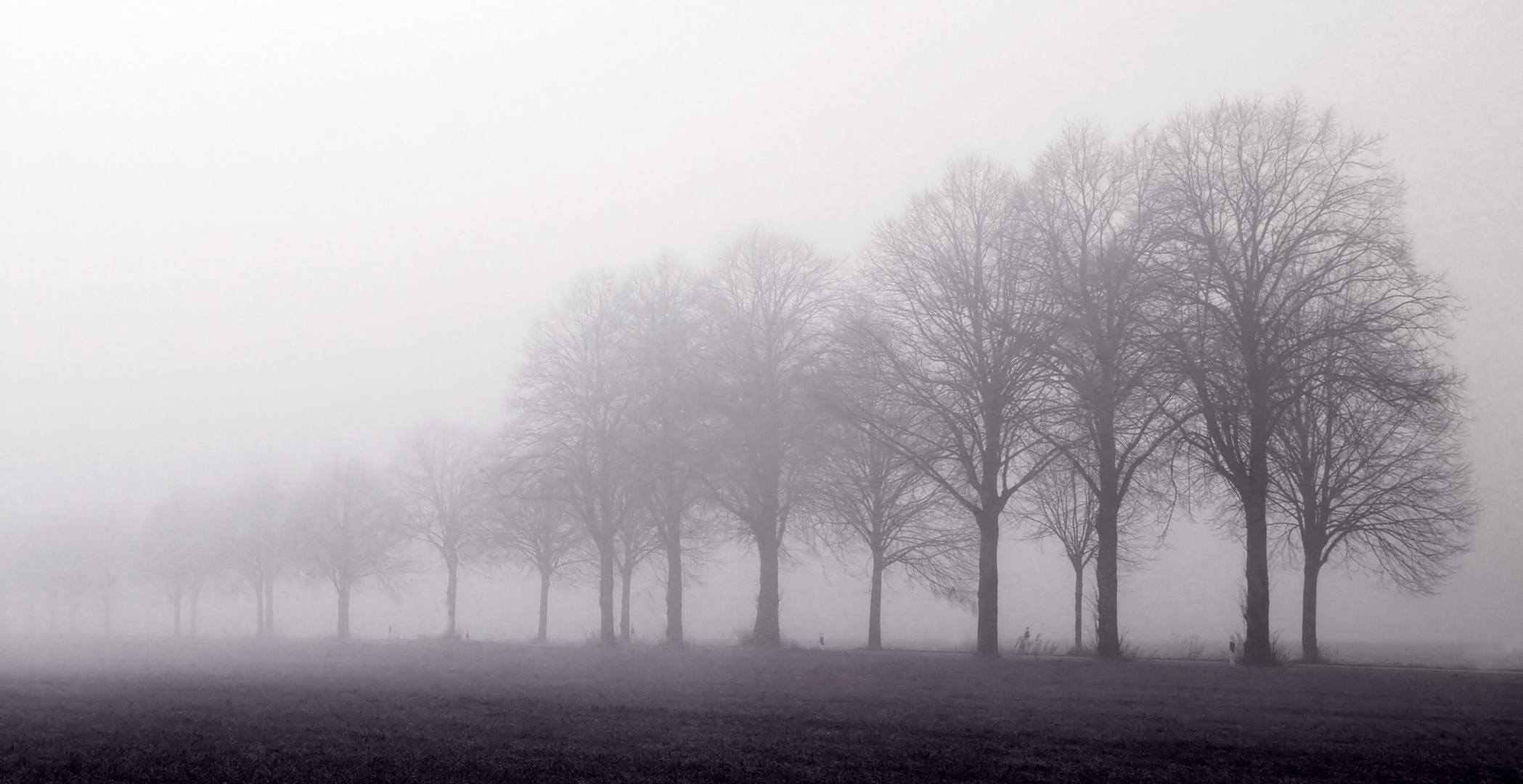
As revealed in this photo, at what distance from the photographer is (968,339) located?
27.7 metres

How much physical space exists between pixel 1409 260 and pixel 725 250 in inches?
854

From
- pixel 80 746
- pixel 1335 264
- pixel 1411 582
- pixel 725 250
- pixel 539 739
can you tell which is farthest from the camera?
pixel 725 250

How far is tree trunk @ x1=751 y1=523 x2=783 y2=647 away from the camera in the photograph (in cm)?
3369

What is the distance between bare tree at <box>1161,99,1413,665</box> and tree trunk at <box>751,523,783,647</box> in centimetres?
1438

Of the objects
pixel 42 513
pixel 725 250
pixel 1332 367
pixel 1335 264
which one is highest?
pixel 725 250

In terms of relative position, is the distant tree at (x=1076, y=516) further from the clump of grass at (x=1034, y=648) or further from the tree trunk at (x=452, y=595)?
the tree trunk at (x=452, y=595)

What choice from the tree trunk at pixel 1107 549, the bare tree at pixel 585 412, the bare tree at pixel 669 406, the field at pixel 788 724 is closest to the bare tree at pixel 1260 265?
the tree trunk at pixel 1107 549

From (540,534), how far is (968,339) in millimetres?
28637

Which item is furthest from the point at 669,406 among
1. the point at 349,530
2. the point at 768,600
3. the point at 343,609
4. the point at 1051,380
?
the point at 343,609

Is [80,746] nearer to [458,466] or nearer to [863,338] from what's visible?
[863,338]

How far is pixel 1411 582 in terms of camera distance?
3378cm

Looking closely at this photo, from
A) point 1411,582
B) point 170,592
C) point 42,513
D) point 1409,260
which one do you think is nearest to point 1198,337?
point 1409,260

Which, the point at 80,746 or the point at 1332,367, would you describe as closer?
the point at 80,746

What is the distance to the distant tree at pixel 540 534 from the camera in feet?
151
